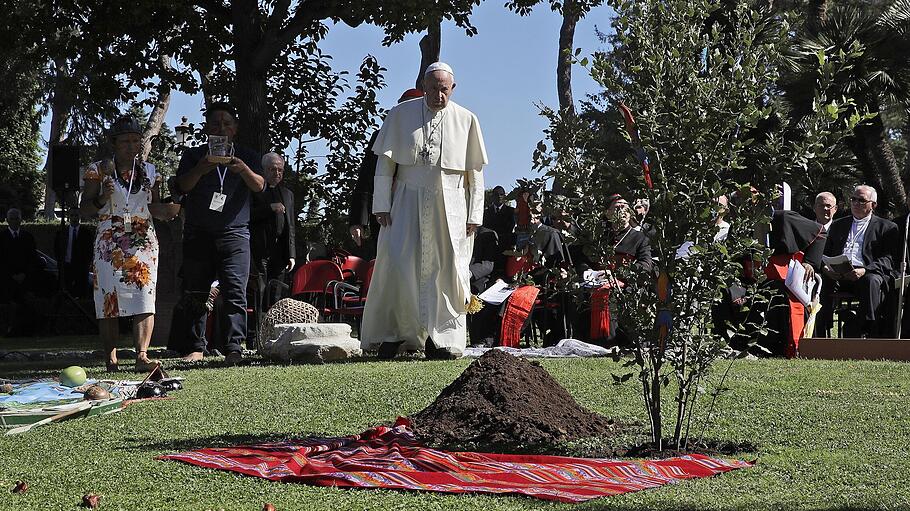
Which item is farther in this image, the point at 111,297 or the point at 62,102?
the point at 62,102

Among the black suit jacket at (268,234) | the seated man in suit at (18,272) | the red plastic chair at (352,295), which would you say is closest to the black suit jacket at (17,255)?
the seated man in suit at (18,272)

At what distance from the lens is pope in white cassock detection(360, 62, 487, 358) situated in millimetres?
11617

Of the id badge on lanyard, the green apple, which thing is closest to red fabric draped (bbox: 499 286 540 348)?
the id badge on lanyard

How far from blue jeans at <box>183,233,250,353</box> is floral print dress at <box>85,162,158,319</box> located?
→ 71 centimetres

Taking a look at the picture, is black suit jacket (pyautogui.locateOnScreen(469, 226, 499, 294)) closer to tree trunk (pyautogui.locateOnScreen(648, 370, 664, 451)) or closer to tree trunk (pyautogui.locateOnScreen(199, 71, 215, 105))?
tree trunk (pyautogui.locateOnScreen(199, 71, 215, 105))

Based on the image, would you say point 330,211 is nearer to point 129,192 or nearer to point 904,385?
point 129,192

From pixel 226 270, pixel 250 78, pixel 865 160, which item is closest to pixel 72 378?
pixel 226 270

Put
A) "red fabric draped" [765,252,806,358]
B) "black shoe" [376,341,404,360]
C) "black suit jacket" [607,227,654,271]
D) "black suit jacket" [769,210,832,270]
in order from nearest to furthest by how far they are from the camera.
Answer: "black suit jacket" [607,227,654,271] → "black shoe" [376,341,404,360] → "red fabric draped" [765,252,806,358] → "black suit jacket" [769,210,832,270]

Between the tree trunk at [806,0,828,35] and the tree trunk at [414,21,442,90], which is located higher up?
the tree trunk at [806,0,828,35]

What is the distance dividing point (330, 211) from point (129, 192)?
373 inches

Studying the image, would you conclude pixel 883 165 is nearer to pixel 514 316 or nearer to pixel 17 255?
pixel 514 316

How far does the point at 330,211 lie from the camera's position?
20156 millimetres

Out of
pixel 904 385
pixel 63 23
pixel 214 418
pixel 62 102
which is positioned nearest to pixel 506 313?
pixel 904 385

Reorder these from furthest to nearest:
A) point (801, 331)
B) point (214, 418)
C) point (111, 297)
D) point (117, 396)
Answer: point (801, 331)
point (111, 297)
point (117, 396)
point (214, 418)
